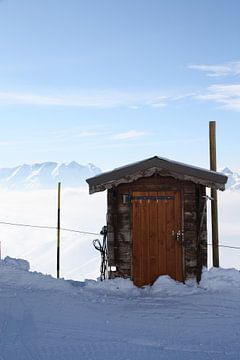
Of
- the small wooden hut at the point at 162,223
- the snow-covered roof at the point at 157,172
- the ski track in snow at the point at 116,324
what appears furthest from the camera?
the small wooden hut at the point at 162,223

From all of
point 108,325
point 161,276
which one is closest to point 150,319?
point 108,325

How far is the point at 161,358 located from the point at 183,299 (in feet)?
14.7

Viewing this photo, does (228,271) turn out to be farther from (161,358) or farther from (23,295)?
(161,358)

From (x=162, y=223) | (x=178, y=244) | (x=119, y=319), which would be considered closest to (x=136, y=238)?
(x=162, y=223)

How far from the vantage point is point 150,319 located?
30.5 feet

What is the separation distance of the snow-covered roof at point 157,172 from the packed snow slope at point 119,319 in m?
2.48

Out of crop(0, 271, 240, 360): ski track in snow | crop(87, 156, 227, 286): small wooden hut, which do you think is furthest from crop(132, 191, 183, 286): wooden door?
crop(0, 271, 240, 360): ski track in snow

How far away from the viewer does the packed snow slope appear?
23.3ft

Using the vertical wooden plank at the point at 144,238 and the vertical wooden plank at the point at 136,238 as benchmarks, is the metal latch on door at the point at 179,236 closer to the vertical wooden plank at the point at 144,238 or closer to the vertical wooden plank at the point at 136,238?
the vertical wooden plank at the point at 144,238

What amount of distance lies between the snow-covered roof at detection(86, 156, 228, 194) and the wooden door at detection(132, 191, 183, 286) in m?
0.56

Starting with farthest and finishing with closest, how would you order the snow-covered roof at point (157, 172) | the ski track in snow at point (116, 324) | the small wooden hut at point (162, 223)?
the small wooden hut at point (162, 223), the snow-covered roof at point (157, 172), the ski track in snow at point (116, 324)

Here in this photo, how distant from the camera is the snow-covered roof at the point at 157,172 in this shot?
40.7 ft

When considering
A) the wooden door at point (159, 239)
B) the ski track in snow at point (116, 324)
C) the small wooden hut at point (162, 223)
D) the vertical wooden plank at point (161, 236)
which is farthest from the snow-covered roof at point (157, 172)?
the ski track in snow at point (116, 324)

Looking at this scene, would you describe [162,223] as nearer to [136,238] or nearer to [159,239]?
[159,239]
